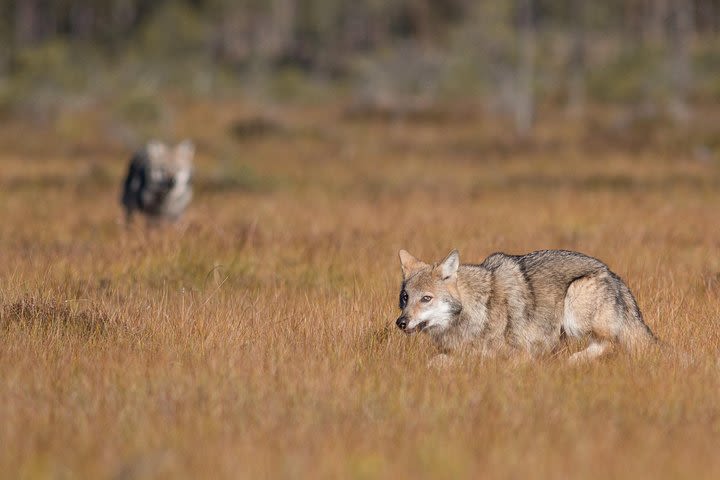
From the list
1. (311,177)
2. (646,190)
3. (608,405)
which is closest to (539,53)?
(311,177)

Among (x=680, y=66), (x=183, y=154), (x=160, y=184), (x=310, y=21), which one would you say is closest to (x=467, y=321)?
(x=160, y=184)

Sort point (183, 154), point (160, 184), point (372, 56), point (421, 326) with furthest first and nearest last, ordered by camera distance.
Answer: point (372, 56) < point (183, 154) < point (160, 184) < point (421, 326)

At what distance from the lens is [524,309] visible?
6633mm

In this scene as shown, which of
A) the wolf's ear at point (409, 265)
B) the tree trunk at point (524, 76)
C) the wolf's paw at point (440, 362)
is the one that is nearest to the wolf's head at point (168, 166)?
the wolf's ear at point (409, 265)

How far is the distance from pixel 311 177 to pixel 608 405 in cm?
1954

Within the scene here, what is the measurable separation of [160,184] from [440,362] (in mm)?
8399

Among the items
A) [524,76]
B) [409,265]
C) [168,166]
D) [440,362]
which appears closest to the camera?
[440,362]

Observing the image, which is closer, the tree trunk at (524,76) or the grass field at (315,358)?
the grass field at (315,358)

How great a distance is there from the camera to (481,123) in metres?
49.5

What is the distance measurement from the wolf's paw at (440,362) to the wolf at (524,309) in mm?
252

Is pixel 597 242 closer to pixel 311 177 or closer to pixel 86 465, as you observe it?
pixel 86 465

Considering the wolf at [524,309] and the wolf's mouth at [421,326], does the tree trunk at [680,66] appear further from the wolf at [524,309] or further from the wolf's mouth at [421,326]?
the wolf's mouth at [421,326]

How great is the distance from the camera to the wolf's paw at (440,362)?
598cm

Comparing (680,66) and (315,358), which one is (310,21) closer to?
(680,66)
